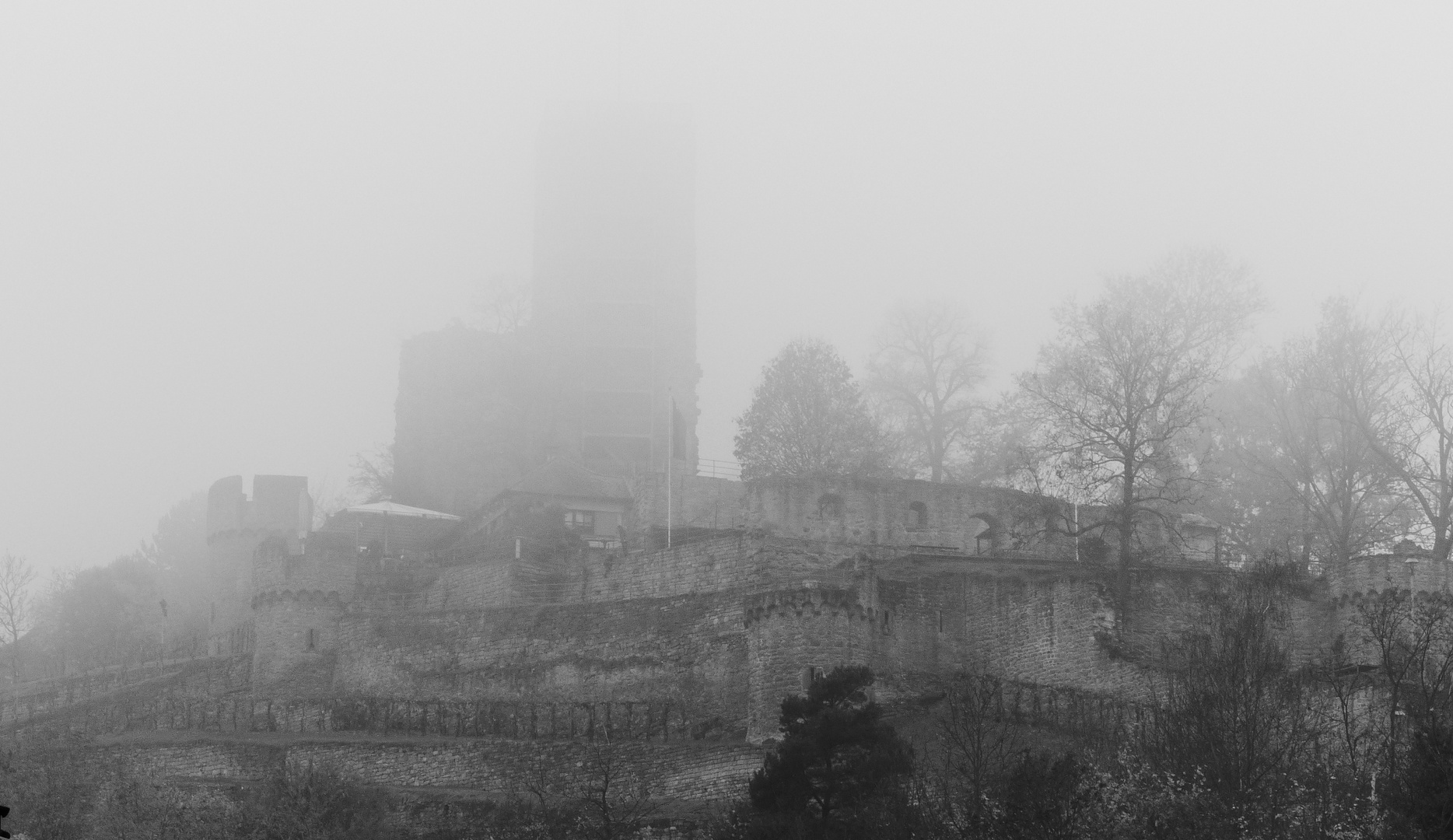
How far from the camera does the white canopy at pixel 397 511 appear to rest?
2859 inches

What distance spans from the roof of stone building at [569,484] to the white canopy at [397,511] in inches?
108

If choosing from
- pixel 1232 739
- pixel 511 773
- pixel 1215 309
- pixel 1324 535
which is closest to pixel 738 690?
pixel 511 773

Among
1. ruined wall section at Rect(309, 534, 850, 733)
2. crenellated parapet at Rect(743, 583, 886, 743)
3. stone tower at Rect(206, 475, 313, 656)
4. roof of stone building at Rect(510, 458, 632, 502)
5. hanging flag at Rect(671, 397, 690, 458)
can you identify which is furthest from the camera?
hanging flag at Rect(671, 397, 690, 458)

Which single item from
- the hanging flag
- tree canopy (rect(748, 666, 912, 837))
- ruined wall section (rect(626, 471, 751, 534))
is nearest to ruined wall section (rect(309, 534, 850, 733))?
ruined wall section (rect(626, 471, 751, 534))

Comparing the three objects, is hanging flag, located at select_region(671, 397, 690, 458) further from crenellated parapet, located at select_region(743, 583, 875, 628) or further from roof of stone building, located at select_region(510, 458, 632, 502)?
crenellated parapet, located at select_region(743, 583, 875, 628)

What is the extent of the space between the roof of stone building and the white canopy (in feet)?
9.01

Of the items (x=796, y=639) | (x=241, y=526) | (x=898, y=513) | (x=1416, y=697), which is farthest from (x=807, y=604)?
(x=241, y=526)

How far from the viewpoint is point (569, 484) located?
72500 millimetres

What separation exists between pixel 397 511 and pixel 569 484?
18.8ft

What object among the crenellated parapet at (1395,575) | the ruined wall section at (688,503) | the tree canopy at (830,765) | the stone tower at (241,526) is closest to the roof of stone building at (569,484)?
the ruined wall section at (688,503)

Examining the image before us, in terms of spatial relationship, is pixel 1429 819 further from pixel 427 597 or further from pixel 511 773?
pixel 427 597

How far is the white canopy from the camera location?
→ 238ft

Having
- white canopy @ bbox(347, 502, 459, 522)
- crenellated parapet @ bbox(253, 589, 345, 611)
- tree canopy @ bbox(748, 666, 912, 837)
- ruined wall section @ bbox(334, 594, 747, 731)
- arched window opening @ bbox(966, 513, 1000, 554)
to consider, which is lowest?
tree canopy @ bbox(748, 666, 912, 837)

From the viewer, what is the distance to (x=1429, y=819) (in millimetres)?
38938
